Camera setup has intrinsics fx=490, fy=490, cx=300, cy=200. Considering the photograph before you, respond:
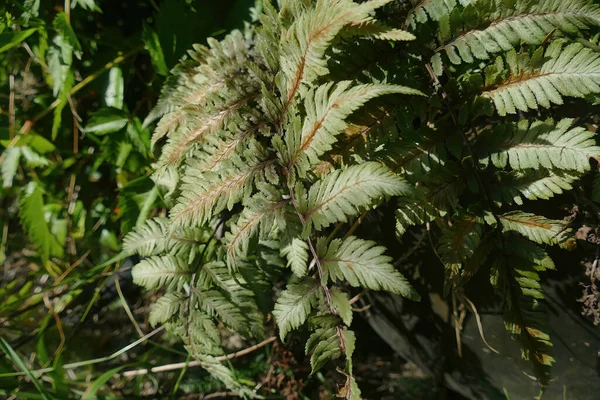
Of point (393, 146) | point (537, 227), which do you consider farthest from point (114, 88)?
point (537, 227)

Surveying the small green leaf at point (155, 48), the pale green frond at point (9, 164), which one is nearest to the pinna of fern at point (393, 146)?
the small green leaf at point (155, 48)

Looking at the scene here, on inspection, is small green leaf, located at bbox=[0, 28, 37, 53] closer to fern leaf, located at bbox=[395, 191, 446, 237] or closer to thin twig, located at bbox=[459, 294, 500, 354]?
fern leaf, located at bbox=[395, 191, 446, 237]

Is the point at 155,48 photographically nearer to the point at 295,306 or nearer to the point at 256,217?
the point at 256,217

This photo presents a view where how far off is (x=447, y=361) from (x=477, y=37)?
1107 millimetres

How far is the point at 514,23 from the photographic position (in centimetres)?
105

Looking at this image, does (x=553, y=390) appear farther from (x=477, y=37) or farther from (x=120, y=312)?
(x=120, y=312)

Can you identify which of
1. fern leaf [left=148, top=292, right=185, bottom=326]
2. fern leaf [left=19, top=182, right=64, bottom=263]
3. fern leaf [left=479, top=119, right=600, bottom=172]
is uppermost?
fern leaf [left=479, top=119, right=600, bottom=172]

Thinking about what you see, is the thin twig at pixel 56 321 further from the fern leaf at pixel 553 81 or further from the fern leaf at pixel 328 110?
the fern leaf at pixel 553 81

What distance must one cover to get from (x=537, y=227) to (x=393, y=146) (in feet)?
1.22

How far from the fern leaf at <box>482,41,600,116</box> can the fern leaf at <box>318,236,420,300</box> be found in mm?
428

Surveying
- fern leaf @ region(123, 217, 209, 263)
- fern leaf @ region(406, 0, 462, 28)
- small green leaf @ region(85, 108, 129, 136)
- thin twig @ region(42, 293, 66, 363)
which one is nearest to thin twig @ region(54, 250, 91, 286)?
thin twig @ region(42, 293, 66, 363)

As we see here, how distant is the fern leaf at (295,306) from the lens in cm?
109

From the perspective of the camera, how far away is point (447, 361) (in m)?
1.69

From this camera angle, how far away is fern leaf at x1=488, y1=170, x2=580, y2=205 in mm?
1082
